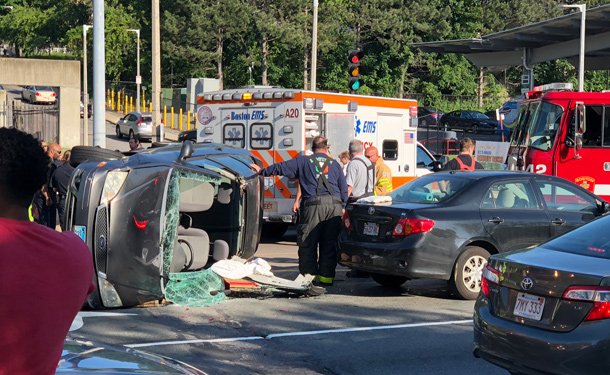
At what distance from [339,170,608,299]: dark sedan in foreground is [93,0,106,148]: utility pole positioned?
532 centimetres

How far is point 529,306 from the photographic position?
6.29 m

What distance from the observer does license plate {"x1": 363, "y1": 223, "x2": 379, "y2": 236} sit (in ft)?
34.7

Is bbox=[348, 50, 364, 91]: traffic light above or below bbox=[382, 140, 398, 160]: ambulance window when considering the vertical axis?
above

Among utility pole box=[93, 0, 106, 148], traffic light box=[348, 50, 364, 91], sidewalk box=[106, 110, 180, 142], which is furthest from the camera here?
sidewalk box=[106, 110, 180, 142]

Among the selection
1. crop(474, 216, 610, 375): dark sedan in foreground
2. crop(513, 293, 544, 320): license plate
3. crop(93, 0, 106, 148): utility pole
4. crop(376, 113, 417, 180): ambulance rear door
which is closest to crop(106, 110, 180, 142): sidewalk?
crop(376, 113, 417, 180): ambulance rear door

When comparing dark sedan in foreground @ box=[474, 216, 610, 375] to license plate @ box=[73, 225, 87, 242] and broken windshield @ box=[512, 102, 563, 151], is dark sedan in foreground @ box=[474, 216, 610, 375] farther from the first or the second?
broken windshield @ box=[512, 102, 563, 151]

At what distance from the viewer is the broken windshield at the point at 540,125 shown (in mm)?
16592

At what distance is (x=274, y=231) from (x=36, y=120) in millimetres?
17845

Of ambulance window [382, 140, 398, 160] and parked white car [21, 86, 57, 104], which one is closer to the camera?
ambulance window [382, 140, 398, 160]

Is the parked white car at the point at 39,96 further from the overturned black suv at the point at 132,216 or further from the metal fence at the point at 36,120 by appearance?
the overturned black suv at the point at 132,216

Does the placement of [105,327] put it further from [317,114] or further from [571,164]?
[571,164]

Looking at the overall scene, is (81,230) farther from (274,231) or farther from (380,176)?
(274,231)

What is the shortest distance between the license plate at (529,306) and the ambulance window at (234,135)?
10.7 metres

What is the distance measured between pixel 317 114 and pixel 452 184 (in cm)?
582
